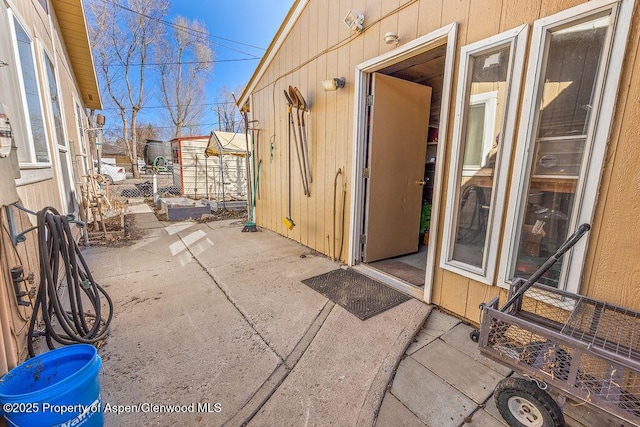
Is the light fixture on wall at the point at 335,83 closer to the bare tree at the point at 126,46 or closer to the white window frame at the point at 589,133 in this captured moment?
the white window frame at the point at 589,133

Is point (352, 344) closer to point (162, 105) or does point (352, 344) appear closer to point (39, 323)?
point (39, 323)

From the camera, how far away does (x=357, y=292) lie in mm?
2529

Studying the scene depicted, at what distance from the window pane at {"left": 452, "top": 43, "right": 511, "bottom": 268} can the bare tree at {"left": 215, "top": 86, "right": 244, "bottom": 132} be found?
19167mm

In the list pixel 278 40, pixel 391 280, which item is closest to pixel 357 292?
pixel 391 280

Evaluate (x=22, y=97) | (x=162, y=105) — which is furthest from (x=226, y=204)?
(x=162, y=105)

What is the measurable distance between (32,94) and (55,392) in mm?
2822

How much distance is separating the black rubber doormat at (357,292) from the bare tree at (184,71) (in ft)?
51.7

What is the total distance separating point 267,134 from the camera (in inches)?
182

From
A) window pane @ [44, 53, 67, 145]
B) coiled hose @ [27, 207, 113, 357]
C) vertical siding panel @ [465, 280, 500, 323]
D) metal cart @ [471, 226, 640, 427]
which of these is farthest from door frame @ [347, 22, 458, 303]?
window pane @ [44, 53, 67, 145]

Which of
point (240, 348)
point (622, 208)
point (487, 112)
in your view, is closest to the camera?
point (622, 208)

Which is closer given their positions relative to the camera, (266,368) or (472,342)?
(266,368)

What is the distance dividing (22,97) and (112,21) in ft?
48.4

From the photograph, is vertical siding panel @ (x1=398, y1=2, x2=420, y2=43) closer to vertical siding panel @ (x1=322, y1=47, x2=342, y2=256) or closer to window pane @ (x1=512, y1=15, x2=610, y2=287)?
vertical siding panel @ (x1=322, y1=47, x2=342, y2=256)

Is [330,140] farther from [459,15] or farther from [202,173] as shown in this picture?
[202,173]
